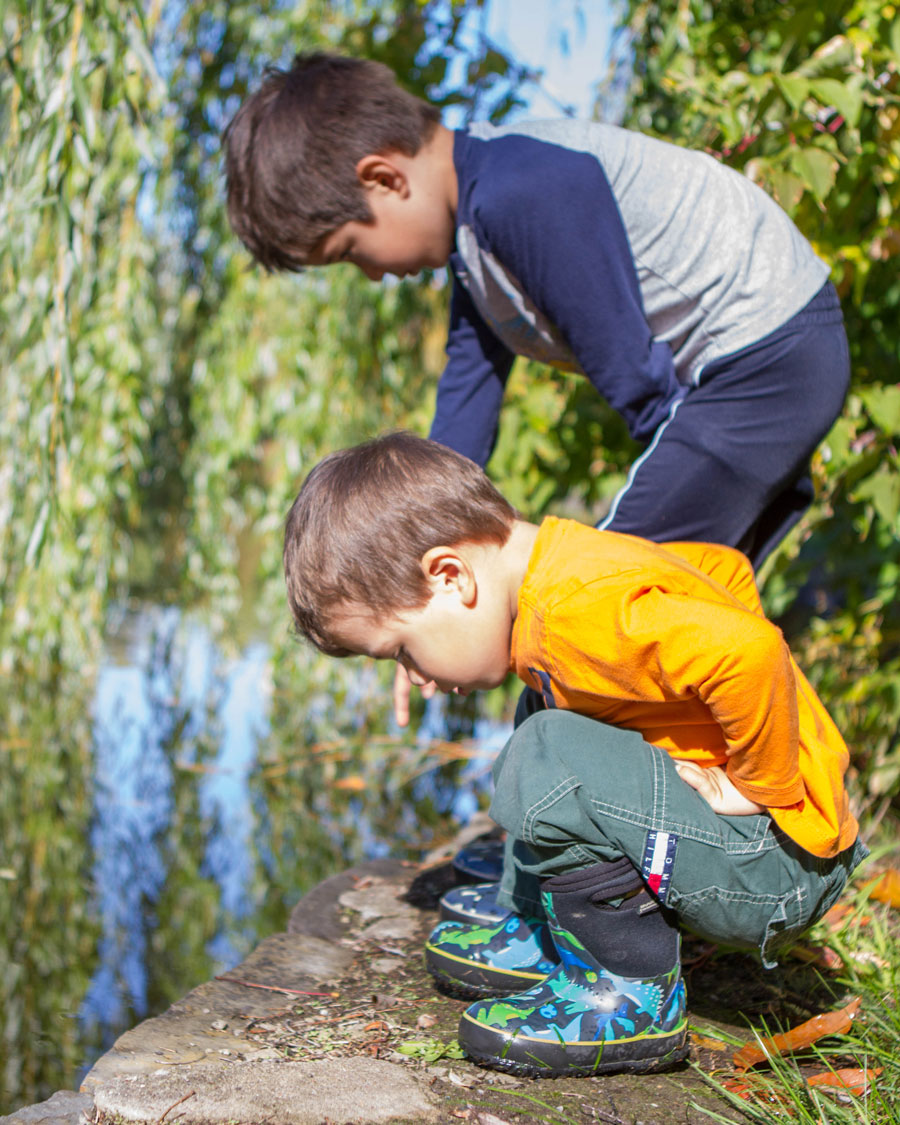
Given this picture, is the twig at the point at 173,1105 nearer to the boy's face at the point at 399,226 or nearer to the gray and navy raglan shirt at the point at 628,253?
the gray and navy raglan shirt at the point at 628,253

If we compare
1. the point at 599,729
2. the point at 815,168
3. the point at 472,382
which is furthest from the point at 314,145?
the point at 599,729

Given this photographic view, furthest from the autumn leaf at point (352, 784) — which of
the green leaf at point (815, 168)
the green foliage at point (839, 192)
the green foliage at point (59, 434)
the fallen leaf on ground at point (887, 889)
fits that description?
the green leaf at point (815, 168)

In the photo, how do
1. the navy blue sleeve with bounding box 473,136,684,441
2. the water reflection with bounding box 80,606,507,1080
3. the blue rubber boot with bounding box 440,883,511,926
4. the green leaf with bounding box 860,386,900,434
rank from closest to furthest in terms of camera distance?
the navy blue sleeve with bounding box 473,136,684,441 < the blue rubber boot with bounding box 440,883,511,926 < the green leaf with bounding box 860,386,900,434 < the water reflection with bounding box 80,606,507,1080

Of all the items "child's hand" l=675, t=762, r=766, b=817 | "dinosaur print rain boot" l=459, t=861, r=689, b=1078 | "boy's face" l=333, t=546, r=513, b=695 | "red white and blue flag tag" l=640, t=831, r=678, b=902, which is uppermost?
"boy's face" l=333, t=546, r=513, b=695

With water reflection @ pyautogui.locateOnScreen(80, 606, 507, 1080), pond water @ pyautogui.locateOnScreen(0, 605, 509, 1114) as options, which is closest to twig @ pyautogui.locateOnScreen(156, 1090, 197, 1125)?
pond water @ pyautogui.locateOnScreen(0, 605, 509, 1114)

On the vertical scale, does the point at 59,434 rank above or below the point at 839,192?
below

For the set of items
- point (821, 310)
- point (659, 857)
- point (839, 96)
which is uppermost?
point (839, 96)

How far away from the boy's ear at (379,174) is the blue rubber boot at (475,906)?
1008 mm

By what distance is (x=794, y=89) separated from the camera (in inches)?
67.7

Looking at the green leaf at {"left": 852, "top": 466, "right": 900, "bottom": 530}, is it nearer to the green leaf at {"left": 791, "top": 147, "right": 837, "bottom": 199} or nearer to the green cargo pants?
the green leaf at {"left": 791, "top": 147, "right": 837, "bottom": 199}

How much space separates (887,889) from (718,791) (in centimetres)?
80

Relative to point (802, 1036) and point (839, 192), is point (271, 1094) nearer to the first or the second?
point (802, 1036)

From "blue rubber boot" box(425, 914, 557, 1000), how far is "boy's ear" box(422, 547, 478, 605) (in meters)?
0.47

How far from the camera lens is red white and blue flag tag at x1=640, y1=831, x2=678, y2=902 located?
3.90 ft
